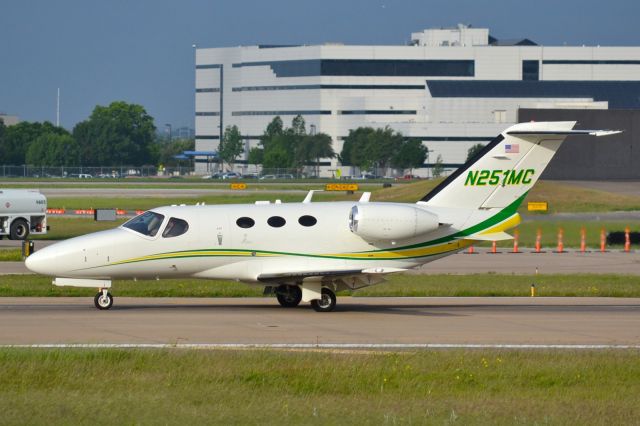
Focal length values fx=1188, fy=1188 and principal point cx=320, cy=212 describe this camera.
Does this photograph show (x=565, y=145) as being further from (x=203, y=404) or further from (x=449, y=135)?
(x=203, y=404)

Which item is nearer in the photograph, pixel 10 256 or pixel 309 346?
pixel 309 346

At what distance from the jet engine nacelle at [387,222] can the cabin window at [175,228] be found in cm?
372

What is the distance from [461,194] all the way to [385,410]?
13267 millimetres

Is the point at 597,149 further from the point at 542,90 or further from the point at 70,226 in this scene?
the point at 542,90

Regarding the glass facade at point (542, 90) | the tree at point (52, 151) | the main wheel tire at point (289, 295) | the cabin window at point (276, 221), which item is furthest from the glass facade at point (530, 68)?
the cabin window at point (276, 221)

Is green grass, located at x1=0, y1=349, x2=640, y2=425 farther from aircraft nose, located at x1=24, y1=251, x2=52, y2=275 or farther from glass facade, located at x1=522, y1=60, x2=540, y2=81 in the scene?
glass facade, located at x1=522, y1=60, x2=540, y2=81

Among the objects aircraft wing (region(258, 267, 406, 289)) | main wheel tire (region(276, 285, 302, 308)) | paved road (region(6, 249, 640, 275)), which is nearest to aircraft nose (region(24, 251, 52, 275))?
aircraft wing (region(258, 267, 406, 289))

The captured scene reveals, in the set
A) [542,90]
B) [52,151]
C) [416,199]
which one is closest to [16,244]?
[416,199]

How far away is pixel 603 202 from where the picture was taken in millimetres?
70500

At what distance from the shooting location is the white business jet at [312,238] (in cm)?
2612

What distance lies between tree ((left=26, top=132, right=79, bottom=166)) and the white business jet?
165 m

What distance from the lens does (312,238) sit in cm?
2677

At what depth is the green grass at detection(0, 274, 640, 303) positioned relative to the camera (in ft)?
101

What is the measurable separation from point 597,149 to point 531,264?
6548 cm
